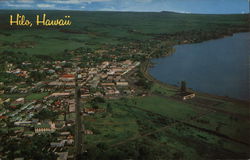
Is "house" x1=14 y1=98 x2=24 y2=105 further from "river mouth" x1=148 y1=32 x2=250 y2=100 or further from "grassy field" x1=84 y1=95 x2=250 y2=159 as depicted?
"river mouth" x1=148 y1=32 x2=250 y2=100

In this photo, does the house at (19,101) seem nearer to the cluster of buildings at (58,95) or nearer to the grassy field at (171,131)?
the cluster of buildings at (58,95)

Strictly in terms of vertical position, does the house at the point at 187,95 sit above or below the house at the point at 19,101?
above

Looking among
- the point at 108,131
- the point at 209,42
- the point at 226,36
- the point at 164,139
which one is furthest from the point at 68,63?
the point at 226,36

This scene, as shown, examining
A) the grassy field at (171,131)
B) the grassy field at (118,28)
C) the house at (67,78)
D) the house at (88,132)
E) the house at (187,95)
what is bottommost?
the house at (88,132)

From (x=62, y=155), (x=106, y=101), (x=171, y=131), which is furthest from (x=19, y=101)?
(x=171, y=131)

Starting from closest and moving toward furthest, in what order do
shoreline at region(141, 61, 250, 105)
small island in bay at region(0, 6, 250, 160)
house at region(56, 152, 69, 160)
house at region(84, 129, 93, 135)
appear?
house at region(56, 152, 69, 160)
small island in bay at region(0, 6, 250, 160)
house at region(84, 129, 93, 135)
shoreline at region(141, 61, 250, 105)

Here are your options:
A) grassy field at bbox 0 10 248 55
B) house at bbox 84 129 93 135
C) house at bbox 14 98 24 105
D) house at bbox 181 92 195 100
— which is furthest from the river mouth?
house at bbox 14 98 24 105

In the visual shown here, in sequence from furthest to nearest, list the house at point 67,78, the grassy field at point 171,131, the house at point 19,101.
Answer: the house at point 67,78 → the house at point 19,101 → the grassy field at point 171,131

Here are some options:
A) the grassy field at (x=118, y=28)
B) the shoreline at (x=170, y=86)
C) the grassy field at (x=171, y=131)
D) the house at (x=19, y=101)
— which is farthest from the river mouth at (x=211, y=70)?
the house at (x=19, y=101)

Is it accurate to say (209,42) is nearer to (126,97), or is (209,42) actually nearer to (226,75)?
(226,75)
